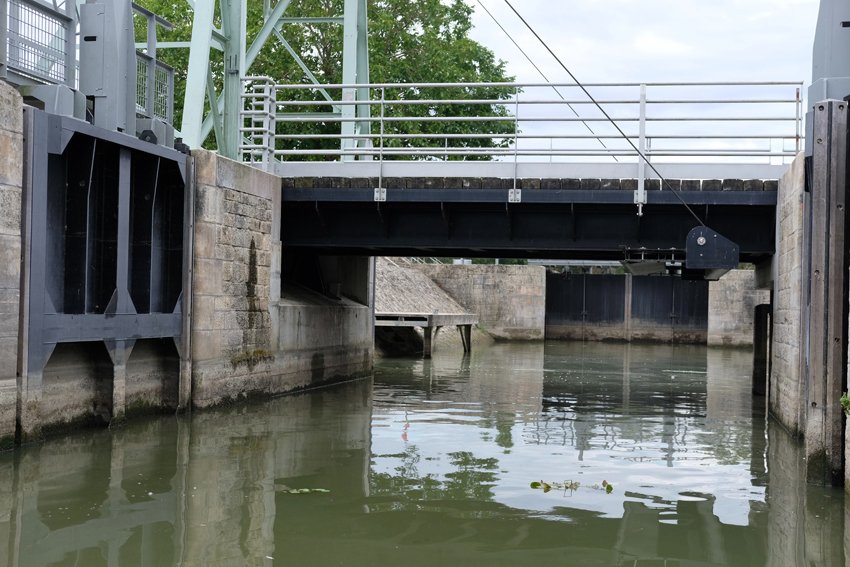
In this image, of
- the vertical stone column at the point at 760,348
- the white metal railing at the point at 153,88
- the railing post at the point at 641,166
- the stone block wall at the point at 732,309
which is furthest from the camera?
the stone block wall at the point at 732,309

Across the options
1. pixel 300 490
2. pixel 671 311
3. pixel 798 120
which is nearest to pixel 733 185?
pixel 798 120

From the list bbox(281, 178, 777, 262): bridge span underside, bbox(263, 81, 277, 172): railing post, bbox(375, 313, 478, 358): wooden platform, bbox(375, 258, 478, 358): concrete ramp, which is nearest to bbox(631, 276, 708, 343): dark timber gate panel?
bbox(375, 258, 478, 358): concrete ramp

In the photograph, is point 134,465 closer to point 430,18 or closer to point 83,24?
point 83,24

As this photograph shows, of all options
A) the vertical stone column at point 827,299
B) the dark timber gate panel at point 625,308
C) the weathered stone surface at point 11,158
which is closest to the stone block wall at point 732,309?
the dark timber gate panel at point 625,308

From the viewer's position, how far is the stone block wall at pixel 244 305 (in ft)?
49.8

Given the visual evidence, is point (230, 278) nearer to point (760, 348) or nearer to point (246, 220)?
point (246, 220)

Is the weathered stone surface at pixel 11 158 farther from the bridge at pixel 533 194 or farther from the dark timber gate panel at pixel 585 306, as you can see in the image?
the dark timber gate panel at pixel 585 306

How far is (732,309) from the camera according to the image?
124 feet

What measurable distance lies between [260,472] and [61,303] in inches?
142

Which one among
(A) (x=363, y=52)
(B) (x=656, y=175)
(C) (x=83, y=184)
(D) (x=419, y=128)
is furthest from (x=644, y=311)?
(C) (x=83, y=184)

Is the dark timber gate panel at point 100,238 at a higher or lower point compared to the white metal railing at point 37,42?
lower

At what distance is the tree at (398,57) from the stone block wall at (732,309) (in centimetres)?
963

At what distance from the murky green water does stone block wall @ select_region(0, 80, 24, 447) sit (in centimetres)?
59

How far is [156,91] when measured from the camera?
15.5 metres
